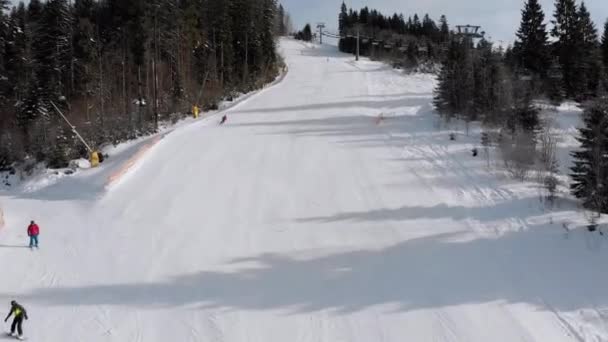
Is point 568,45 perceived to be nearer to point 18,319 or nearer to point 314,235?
point 314,235

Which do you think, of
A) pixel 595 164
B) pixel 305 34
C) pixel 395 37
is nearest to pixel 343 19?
pixel 305 34

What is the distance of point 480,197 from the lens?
20141 mm

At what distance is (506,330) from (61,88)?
4248cm

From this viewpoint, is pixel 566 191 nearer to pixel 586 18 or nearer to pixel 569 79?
pixel 569 79

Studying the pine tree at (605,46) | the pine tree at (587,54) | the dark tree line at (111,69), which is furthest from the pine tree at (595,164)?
the pine tree at (605,46)

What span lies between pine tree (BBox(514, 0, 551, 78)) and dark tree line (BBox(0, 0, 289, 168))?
2555cm

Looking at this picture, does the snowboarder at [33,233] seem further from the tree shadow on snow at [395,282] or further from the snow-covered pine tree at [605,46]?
the snow-covered pine tree at [605,46]

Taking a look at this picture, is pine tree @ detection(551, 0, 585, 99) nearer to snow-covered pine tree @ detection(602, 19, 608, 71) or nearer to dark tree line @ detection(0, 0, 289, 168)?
snow-covered pine tree @ detection(602, 19, 608, 71)

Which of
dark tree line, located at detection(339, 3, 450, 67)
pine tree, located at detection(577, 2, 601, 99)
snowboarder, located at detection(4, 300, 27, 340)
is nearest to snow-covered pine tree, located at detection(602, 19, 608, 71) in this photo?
pine tree, located at detection(577, 2, 601, 99)

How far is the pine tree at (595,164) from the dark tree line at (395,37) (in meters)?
53.2

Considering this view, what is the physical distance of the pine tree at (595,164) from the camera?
55.1 feet

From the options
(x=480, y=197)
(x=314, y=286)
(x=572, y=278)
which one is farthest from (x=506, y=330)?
(x=480, y=197)

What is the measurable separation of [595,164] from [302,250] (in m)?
9.36

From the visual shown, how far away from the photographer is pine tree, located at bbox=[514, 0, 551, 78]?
49.5 meters
